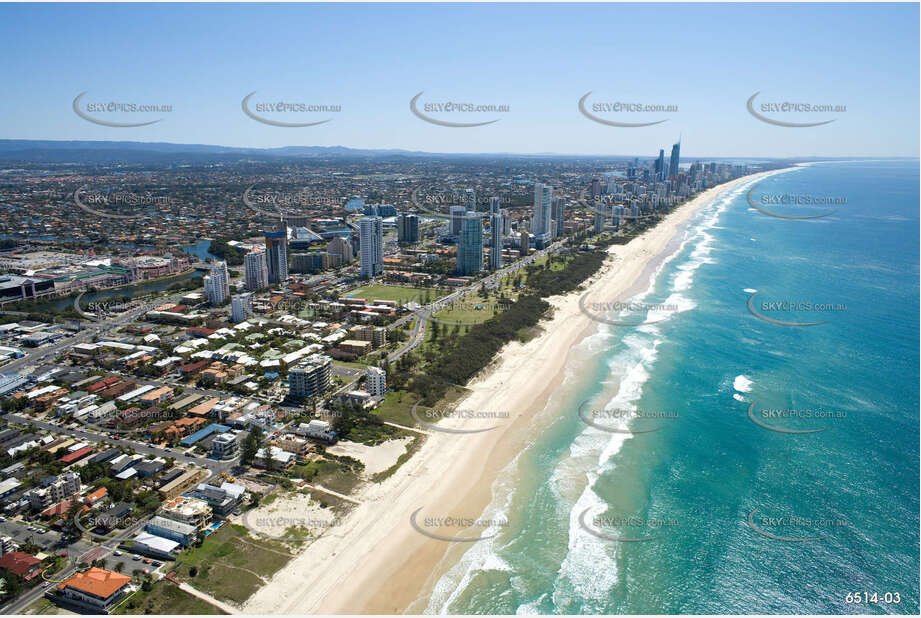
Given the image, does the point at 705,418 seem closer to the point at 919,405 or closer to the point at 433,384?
the point at 919,405

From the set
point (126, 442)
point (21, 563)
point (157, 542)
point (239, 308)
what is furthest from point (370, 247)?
point (21, 563)

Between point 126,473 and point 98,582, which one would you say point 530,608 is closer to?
point 98,582

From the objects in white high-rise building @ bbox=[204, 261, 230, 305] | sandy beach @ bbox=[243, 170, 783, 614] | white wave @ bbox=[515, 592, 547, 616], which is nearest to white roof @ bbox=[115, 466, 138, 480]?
sandy beach @ bbox=[243, 170, 783, 614]

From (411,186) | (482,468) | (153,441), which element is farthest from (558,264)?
(411,186)

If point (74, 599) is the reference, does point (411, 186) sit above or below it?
above

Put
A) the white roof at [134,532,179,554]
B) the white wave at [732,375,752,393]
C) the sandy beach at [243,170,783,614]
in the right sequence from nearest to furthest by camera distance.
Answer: the sandy beach at [243,170,783,614], the white roof at [134,532,179,554], the white wave at [732,375,752,393]

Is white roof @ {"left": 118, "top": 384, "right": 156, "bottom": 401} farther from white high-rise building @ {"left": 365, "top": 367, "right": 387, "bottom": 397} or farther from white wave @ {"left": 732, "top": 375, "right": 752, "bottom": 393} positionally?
white wave @ {"left": 732, "top": 375, "right": 752, "bottom": 393}
